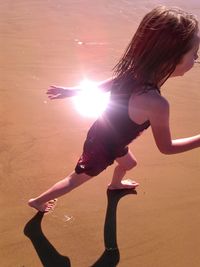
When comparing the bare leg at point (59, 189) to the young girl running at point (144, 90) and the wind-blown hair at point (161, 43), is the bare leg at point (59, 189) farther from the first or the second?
the wind-blown hair at point (161, 43)

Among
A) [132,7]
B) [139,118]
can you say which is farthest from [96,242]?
[132,7]

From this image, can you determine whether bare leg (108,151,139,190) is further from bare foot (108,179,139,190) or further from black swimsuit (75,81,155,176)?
black swimsuit (75,81,155,176)

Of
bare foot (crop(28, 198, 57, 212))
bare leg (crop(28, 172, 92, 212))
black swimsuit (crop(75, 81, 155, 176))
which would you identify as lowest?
bare foot (crop(28, 198, 57, 212))

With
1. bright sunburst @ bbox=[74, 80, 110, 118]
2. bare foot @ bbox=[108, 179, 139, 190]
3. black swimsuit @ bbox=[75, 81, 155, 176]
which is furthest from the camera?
bright sunburst @ bbox=[74, 80, 110, 118]

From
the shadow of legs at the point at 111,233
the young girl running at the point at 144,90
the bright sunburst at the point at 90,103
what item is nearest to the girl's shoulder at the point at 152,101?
the young girl running at the point at 144,90

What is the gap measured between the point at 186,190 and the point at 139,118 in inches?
38.5

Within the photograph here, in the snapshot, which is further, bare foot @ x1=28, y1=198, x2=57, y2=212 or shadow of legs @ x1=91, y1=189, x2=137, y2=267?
bare foot @ x1=28, y1=198, x2=57, y2=212

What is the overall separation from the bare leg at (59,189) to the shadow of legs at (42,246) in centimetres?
8

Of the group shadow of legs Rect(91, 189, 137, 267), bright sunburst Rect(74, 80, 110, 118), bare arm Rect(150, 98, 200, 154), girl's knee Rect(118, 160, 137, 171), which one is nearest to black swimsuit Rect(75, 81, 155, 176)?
bare arm Rect(150, 98, 200, 154)

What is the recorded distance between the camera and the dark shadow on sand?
8.42ft

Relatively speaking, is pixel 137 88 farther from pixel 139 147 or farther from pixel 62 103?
pixel 62 103

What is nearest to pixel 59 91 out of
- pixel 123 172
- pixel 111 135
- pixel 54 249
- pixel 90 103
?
pixel 111 135

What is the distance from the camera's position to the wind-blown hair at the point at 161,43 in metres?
2.20

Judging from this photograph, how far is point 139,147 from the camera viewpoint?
11.9 ft
